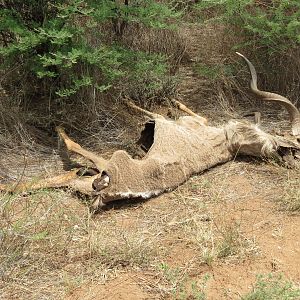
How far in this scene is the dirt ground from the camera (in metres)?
3.62

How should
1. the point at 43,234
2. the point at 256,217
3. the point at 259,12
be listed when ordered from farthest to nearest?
the point at 259,12, the point at 256,217, the point at 43,234

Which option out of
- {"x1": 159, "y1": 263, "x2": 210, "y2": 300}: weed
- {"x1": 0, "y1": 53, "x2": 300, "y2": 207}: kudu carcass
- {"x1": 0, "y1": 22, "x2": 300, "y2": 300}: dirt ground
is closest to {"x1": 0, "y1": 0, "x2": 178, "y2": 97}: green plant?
{"x1": 0, "y1": 53, "x2": 300, "y2": 207}: kudu carcass

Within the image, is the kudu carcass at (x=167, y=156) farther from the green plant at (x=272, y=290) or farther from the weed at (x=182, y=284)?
the green plant at (x=272, y=290)

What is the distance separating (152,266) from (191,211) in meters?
1.06

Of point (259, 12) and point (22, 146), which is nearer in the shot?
point (22, 146)

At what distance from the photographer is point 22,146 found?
5992 mm

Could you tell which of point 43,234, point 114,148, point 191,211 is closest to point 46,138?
point 114,148

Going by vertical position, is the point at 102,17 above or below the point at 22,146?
above

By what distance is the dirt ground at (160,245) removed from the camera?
3.62 m

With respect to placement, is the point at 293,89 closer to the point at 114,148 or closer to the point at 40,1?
the point at 114,148

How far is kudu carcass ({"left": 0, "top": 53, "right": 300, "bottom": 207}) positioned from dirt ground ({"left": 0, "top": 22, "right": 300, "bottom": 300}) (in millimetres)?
158

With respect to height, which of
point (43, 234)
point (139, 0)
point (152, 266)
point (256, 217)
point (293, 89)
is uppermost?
point (139, 0)

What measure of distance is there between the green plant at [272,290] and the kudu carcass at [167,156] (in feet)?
5.23

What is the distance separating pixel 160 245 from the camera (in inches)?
166
